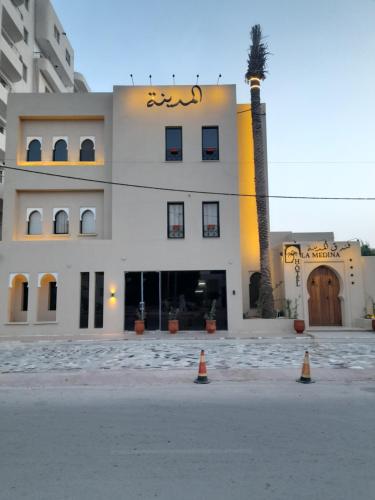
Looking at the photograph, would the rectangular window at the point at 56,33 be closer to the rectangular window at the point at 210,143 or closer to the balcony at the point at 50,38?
the balcony at the point at 50,38

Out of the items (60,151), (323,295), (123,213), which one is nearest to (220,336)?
(323,295)

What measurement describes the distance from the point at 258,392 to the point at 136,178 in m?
13.7

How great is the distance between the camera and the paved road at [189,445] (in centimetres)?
416

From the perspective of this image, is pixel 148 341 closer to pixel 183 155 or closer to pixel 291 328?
pixel 291 328

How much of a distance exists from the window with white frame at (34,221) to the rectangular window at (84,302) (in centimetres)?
388

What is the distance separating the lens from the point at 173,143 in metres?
20.2

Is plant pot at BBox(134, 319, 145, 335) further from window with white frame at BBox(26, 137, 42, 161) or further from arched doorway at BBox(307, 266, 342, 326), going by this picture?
window with white frame at BBox(26, 137, 42, 161)

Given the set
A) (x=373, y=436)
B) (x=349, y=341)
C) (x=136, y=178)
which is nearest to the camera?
(x=373, y=436)

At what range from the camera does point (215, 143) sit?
2025cm

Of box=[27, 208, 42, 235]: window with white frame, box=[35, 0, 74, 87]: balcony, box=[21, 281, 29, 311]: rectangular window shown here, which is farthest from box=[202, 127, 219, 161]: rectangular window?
box=[35, 0, 74, 87]: balcony

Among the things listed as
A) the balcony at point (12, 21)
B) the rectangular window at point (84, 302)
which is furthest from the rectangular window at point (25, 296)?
the balcony at point (12, 21)

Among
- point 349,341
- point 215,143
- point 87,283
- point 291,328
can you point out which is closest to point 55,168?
point 87,283

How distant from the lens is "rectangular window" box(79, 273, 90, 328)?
1888 cm

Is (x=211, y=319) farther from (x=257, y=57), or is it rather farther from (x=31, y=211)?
(x=257, y=57)
